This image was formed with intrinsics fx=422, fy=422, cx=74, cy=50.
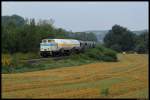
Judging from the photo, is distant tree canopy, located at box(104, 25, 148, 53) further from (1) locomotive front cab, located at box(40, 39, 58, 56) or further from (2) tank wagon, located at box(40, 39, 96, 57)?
(1) locomotive front cab, located at box(40, 39, 58, 56)

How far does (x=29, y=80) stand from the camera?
75.7ft

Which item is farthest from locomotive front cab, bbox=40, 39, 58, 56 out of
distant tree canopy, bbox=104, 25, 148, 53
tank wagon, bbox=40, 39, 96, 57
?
distant tree canopy, bbox=104, 25, 148, 53

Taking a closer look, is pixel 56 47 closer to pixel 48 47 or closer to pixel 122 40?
pixel 48 47

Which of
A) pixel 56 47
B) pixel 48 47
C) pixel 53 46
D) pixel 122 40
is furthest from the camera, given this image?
pixel 122 40

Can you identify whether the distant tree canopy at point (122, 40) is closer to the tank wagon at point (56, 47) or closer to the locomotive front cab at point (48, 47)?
the tank wagon at point (56, 47)

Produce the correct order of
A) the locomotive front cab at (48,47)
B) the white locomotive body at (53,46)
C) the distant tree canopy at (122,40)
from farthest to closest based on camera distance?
the distant tree canopy at (122,40) < the white locomotive body at (53,46) < the locomotive front cab at (48,47)

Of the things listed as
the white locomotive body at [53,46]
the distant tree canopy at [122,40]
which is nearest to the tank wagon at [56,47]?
the white locomotive body at [53,46]

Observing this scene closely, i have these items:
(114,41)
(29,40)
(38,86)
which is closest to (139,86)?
(38,86)

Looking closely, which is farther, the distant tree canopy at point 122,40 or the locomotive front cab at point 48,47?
the distant tree canopy at point 122,40

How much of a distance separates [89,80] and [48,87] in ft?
14.7

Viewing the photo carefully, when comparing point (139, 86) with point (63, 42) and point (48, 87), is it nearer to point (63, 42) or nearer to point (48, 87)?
point (48, 87)

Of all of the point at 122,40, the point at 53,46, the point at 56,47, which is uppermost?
the point at 122,40

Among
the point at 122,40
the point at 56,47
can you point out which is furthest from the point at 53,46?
the point at 122,40

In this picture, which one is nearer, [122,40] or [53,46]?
[53,46]
